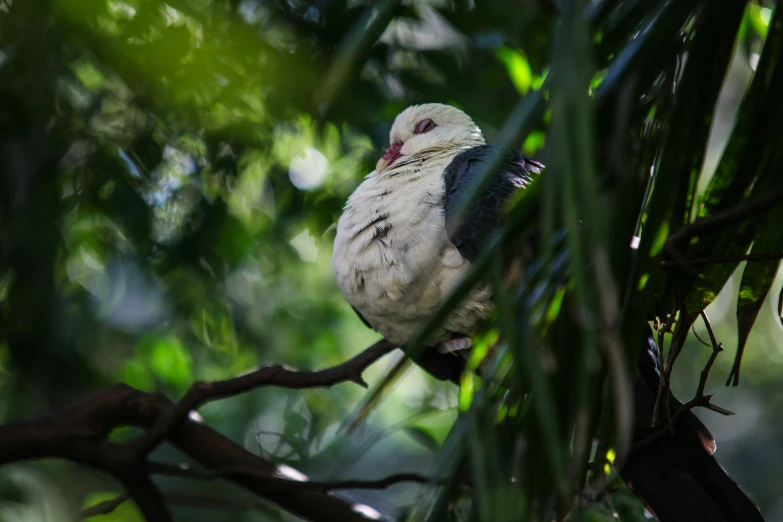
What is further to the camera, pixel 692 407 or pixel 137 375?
pixel 137 375

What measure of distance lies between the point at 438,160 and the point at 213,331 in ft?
3.16

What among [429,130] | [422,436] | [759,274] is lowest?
[422,436]

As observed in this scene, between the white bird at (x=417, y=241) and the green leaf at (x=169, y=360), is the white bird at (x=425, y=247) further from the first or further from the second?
the green leaf at (x=169, y=360)

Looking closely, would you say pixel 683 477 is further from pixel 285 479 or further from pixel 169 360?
pixel 169 360

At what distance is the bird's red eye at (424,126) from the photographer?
2478mm

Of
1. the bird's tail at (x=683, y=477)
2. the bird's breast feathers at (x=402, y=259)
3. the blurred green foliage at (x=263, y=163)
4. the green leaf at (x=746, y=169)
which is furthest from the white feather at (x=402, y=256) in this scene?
the green leaf at (x=746, y=169)

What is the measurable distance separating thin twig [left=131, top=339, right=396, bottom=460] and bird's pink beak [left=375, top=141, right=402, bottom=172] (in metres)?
0.66

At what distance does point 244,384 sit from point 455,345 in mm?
523

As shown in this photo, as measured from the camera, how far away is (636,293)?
0.86m

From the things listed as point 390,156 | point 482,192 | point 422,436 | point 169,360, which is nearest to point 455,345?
point 422,436

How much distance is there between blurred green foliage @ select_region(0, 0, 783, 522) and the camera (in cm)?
78

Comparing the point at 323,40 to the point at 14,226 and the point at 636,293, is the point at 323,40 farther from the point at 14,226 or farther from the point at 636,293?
the point at 636,293

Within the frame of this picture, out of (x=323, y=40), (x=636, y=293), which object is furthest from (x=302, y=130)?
(x=636, y=293)

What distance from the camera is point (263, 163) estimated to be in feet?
8.29
